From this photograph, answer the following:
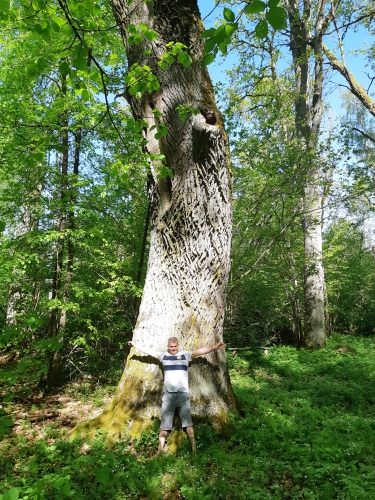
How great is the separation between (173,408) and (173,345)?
71 cm

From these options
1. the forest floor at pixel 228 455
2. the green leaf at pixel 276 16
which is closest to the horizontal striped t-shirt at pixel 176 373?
the forest floor at pixel 228 455

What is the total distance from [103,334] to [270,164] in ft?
18.1

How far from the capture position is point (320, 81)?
1062cm

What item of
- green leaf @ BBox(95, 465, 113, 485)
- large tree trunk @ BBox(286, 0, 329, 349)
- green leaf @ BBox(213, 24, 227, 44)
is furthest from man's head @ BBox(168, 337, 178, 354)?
large tree trunk @ BBox(286, 0, 329, 349)

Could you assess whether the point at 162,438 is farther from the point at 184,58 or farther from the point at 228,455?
the point at 184,58

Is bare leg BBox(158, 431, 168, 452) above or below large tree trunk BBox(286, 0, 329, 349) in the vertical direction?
below

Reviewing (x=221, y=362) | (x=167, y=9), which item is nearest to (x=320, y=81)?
(x=167, y=9)

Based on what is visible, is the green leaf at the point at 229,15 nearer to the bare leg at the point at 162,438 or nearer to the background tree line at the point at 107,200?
the background tree line at the point at 107,200

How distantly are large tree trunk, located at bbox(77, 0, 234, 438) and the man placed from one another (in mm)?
171

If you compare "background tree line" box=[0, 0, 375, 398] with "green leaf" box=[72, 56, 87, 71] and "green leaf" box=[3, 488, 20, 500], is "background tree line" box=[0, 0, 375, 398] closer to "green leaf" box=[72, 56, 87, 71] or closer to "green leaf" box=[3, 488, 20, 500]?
"green leaf" box=[72, 56, 87, 71]

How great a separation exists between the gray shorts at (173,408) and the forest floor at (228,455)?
223 millimetres

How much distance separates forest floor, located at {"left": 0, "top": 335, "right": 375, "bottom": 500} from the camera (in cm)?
288

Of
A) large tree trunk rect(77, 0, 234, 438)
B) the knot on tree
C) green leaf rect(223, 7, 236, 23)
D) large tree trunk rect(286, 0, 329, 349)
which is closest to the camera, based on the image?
green leaf rect(223, 7, 236, 23)

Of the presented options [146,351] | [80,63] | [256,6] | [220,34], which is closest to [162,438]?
[146,351]
